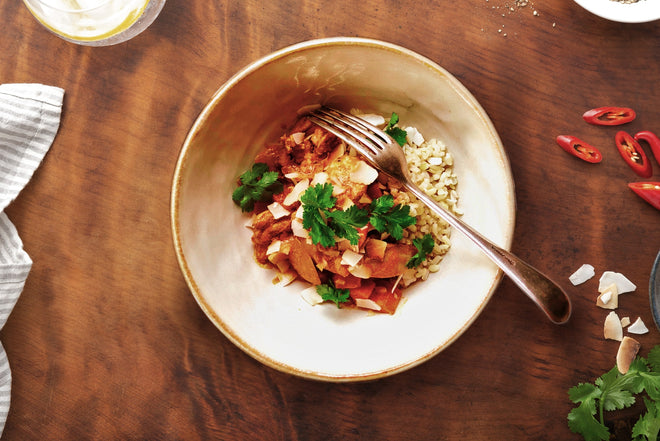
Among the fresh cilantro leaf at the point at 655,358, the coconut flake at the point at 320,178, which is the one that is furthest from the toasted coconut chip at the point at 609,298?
the coconut flake at the point at 320,178

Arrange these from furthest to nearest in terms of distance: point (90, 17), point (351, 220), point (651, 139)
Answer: point (651, 139) → point (90, 17) → point (351, 220)

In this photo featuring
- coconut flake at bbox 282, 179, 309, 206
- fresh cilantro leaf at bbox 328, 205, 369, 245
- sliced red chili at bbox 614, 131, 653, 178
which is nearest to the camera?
fresh cilantro leaf at bbox 328, 205, 369, 245

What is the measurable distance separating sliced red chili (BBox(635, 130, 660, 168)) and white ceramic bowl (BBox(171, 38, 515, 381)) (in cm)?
47

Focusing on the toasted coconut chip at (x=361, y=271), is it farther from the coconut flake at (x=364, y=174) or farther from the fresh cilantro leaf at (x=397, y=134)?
the fresh cilantro leaf at (x=397, y=134)

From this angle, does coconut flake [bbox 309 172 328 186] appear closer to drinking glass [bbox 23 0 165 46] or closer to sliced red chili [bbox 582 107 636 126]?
drinking glass [bbox 23 0 165 46]

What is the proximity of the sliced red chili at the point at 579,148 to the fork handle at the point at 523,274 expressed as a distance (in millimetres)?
389

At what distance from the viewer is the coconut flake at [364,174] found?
1.33 m

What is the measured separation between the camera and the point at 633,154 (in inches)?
58.0

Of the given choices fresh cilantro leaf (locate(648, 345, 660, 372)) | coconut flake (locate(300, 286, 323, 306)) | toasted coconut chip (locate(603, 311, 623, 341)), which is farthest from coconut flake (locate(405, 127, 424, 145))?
fresh cilantro leaf (locate(648, 345, 660, 372))

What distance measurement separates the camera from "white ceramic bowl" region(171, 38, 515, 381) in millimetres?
1287

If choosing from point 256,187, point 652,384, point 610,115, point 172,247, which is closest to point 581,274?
point 652,384

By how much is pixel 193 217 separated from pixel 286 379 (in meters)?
0.53

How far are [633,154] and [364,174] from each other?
2.54ft

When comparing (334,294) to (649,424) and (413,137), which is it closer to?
(413,137)
